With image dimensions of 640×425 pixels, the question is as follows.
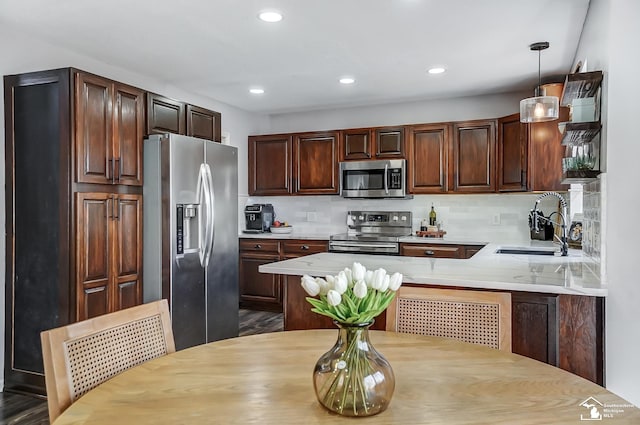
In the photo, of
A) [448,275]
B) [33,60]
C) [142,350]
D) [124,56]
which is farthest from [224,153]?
[142,350]

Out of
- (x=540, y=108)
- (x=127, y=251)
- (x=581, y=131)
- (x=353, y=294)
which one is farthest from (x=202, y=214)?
(x=353, y=294)

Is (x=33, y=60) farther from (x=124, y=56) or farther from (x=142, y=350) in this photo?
(x=142, y=350)

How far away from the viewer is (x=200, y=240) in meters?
3.65

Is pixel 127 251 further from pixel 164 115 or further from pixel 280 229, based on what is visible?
pixel 280 229

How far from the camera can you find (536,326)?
2.36 m

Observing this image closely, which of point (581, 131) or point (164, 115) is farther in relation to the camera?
point (164, 115)

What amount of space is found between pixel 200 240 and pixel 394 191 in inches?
90.6

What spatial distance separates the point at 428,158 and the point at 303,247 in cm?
167

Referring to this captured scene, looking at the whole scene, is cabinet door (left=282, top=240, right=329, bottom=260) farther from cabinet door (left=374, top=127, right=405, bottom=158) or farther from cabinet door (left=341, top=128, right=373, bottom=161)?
cabinet door (left=374, top=127, right=405, bottom=158)

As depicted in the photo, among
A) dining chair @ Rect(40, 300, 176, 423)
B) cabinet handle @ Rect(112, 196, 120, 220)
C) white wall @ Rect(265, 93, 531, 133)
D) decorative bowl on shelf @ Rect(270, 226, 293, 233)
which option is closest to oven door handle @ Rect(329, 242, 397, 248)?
decorative bowl on shelf @ Rect(270, 226, 293, 233)

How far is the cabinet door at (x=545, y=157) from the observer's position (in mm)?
4008

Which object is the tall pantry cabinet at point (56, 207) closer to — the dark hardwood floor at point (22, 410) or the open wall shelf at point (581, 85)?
the dark hardwood floor at point (22, 410)

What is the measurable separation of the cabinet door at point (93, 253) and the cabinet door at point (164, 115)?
723 mm

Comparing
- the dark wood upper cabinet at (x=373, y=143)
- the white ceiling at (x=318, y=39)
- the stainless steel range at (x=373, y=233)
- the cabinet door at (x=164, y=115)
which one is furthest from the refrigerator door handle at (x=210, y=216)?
the dark wood upper cabinet at (x=373, y=143)
